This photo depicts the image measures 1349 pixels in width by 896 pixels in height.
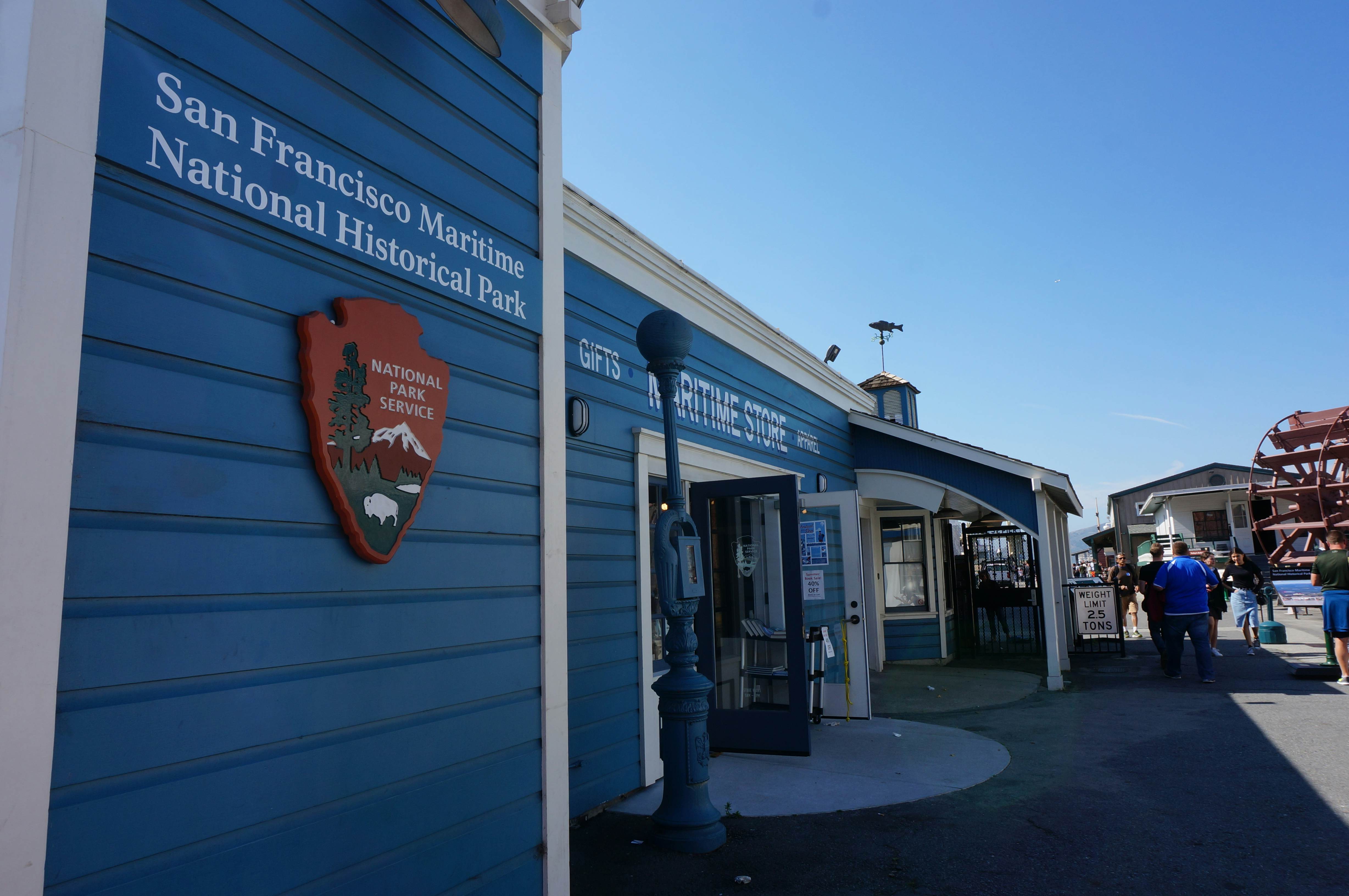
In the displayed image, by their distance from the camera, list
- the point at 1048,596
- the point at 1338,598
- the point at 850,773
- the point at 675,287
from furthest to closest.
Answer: the point at 1048,596
the point at 1338,598
the point at 675,287
the point at 850,773

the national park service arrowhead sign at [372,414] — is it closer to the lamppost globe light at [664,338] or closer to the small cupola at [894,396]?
the lamppost globe light at [664,338]

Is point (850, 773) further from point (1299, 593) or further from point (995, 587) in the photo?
point (1299, 593)

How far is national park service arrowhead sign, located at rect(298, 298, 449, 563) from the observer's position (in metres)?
2.54

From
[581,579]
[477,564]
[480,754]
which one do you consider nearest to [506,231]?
[477,564]

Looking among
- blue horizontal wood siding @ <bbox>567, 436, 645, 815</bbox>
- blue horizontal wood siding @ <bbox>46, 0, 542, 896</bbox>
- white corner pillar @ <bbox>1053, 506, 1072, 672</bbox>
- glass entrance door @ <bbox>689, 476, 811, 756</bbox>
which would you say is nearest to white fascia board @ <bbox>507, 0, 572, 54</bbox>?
blue horizontal wood siding @ <bbox>46, 0, 542, 896</bbox>

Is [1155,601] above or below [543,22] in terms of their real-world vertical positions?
below

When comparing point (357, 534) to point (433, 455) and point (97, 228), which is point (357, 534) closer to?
point (433, 455)

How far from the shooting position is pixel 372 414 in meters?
2.70

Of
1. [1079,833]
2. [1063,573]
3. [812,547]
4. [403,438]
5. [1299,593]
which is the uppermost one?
[403,438]

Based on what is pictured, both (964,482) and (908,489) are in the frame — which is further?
(908,489)

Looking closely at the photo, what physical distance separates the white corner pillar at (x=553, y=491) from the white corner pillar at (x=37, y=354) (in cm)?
176

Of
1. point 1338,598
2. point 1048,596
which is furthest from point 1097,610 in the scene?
point 1338,598

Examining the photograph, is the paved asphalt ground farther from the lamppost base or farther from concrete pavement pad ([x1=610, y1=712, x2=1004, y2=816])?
concrete pavement pad ([x1=610, y1=712, x2=1004, y2=816])

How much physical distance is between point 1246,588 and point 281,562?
1373cm
